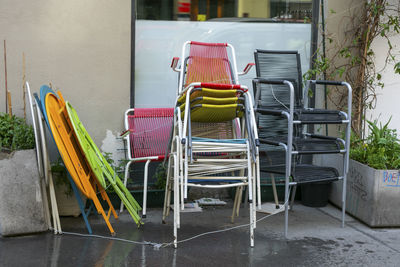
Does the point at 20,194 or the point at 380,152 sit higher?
the point at 380,152

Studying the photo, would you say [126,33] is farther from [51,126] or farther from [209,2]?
[51,126]

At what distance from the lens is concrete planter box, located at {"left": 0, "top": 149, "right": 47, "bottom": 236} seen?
12.7 feet

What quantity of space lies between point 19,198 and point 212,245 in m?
1.53

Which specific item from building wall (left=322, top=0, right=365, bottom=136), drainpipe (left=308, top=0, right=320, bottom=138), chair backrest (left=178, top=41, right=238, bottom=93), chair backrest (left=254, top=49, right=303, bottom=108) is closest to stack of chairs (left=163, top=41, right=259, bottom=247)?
chair backrest (left=178, top=41, right=238, bottom=93)

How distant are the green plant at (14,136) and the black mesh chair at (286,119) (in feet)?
6.47

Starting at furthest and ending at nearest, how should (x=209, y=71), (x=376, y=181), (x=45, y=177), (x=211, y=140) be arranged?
1. (x=209, y=71)
2. (x=376, y=181)
3. (x=45, y=177)
4. (x=211, y=140)

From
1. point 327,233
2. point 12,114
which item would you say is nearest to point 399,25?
point 327,233

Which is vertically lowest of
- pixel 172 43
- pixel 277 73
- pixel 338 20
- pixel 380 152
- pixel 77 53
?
pixel 380 152

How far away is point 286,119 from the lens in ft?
15.4

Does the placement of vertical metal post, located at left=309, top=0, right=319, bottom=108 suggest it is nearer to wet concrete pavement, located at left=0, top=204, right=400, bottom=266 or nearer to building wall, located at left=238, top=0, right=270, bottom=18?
building wall, located at left=238, top=0, right=270, bottom=18

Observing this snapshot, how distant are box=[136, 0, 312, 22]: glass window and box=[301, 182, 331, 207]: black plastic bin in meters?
1.74

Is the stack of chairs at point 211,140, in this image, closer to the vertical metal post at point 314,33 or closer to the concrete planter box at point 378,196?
the concrete planter box at point 378,196

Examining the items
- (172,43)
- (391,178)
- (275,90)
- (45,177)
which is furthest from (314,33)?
(45,177)

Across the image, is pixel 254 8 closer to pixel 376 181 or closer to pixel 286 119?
pixel 286 119
